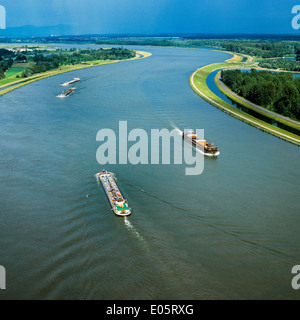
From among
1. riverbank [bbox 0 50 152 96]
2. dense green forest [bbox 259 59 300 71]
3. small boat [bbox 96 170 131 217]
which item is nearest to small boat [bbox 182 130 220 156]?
small boat [bbox 96 170 131 217]

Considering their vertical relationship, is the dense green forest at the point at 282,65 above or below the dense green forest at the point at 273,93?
above

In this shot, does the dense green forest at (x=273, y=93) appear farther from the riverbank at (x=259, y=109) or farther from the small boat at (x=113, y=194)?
the small boat at (x=113, y=194)

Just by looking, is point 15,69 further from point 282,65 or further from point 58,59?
point 282,65

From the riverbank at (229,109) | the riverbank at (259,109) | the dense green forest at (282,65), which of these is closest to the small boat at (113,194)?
the riverbank at (229,109)

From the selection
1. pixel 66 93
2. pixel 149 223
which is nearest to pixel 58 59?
pixel 66 93

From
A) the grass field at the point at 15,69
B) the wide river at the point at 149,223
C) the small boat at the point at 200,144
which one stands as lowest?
the wide river at the point at 149,223
